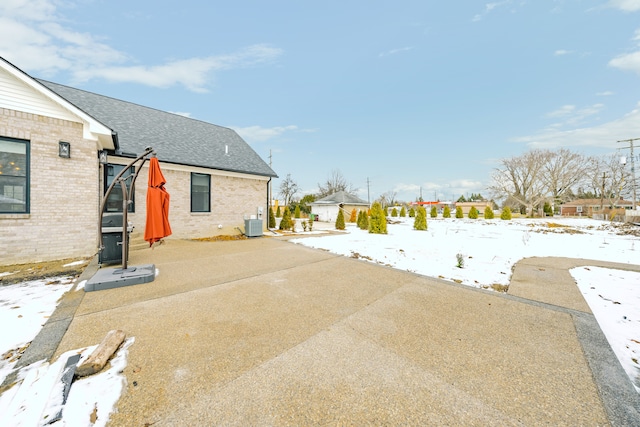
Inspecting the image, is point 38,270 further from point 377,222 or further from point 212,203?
point 377,222

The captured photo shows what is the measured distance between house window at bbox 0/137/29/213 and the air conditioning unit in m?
6.77

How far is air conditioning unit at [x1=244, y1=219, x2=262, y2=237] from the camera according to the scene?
11.4 m

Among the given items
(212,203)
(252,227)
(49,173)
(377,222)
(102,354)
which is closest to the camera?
(102,354)

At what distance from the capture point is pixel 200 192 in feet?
36.1

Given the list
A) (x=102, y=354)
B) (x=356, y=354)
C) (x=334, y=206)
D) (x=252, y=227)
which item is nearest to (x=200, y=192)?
(x=252, y=227)

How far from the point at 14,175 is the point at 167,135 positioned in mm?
6290

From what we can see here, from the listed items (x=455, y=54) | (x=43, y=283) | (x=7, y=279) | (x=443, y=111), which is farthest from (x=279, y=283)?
(x=443, y=111)

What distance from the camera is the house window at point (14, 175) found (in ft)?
18.9

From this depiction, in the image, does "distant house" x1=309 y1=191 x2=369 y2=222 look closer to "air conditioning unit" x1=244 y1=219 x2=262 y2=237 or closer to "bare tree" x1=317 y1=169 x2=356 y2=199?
"air conditioning unit" x1=244 y1=219 x2=262 y2=237

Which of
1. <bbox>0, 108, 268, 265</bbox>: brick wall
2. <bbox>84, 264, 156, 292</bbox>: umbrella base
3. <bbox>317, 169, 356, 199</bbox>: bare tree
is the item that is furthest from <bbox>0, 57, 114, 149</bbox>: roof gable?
<bbox>317, 169, 356, 199</bbox>: bare tree

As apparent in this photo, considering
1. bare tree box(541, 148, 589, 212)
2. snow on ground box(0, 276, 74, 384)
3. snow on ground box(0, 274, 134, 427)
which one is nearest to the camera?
snow on ground box(0, 274, 134, 427)

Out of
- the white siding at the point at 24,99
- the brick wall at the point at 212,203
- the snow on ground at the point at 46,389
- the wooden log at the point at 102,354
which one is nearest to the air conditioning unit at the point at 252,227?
the brick wall at the point at 212,203

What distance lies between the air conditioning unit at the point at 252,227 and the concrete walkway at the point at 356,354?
666cm

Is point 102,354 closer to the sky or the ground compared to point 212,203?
closer to the ground
